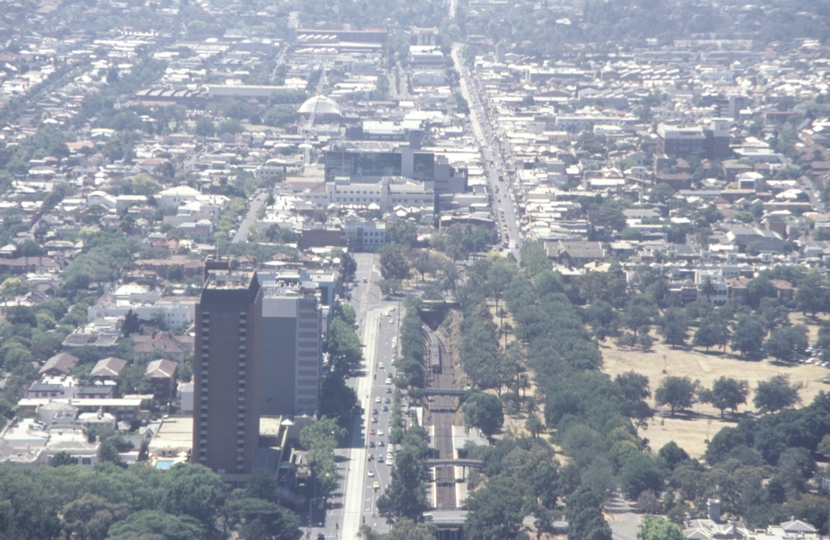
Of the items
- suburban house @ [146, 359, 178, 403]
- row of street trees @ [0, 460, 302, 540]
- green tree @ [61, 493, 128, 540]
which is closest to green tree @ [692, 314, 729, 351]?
suburban house @ [146, 359, 178, 403]

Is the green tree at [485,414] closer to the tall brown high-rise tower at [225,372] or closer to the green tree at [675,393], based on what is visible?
the green tree at [675,393]

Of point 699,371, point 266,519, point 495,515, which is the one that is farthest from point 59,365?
point 699,371

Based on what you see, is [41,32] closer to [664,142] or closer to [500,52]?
[500,52]

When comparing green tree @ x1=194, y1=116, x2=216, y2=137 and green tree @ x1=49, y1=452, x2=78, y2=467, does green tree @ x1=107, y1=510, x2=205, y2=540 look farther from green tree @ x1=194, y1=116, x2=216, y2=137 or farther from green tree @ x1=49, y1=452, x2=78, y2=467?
green tree @ x1=194, y1=116, x2=216, y2=137

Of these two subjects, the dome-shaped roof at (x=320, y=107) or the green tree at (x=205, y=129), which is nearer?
the green tree at (x=205, y=129)

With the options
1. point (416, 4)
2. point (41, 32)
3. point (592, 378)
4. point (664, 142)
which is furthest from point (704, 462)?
point (416, 4)

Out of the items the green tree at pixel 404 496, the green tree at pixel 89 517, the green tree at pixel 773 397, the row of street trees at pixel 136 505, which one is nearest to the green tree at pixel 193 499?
the row of street trees at pixel 136 505

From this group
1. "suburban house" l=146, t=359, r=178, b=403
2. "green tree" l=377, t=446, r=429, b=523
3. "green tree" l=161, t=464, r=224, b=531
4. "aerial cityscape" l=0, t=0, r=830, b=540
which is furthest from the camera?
"suburban house" l=146, t=359, r=178, b=403
